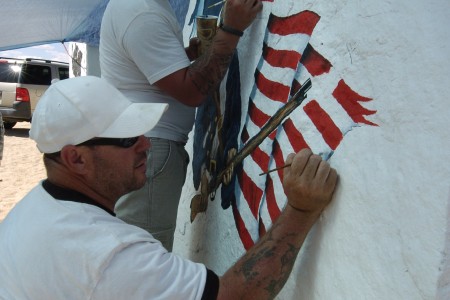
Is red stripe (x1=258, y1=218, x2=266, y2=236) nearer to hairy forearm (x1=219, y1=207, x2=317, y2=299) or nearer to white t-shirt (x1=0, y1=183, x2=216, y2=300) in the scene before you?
hairy forearm (x1=219, y1=207, x2=317, y2=299)

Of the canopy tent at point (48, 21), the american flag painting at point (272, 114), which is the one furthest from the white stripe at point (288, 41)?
the canopy tent at point (48, 21)

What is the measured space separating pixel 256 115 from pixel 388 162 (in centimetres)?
81

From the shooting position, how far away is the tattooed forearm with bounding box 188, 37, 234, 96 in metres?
1.88

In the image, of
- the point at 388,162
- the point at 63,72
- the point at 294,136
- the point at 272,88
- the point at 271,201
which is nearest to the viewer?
the point at 388,162

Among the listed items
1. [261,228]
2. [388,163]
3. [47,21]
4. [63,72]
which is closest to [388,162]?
[388,163]

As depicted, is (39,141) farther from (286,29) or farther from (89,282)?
(286,29)

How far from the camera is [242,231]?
1892 millimetres

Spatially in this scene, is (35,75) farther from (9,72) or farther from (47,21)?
(47,21)

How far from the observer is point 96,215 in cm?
129

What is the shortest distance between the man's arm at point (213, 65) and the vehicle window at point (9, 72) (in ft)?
38.0

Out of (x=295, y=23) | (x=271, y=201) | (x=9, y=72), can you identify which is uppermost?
(x=295, y=23)

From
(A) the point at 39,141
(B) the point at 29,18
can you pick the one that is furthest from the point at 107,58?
(B) the point at 29,18

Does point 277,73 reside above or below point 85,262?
above

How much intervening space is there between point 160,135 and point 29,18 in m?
3.96
